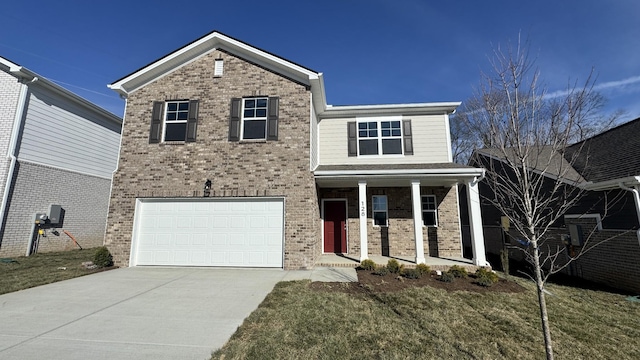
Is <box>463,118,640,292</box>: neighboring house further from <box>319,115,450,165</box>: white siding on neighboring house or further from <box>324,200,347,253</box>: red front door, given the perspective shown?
<box>324,200,347,253</box>: red front door

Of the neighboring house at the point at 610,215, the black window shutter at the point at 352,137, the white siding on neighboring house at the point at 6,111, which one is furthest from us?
the black window shutter at the point at 352,137

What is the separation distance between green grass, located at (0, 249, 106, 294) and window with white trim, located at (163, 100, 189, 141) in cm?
474

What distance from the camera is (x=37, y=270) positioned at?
7719 millimetres

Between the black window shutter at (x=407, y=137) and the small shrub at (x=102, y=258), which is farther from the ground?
the black window shutter at (x=407, y=137)

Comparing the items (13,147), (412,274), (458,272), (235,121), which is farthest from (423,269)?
(13,147)

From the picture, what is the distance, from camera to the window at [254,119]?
9023 millimetres

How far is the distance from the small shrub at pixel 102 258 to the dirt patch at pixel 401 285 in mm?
6722

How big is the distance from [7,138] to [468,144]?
85.5 ft

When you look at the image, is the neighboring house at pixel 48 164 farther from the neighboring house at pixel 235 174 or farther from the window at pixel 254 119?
the window at pixel 254 119

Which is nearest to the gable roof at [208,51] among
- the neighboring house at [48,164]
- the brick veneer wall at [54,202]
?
the neighboring house at [48,164]

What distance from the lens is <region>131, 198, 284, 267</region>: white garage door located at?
28.0 ft

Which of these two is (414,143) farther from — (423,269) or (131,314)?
(131,314)

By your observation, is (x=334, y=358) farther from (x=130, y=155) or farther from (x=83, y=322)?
(x=130, y=155)

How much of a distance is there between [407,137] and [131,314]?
10.0 m
